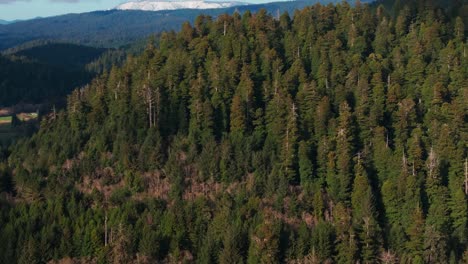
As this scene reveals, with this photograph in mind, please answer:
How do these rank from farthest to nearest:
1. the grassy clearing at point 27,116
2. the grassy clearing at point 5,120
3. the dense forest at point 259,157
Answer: the grassy clearing at point 27,116
the grassy clearing at point 5,120
the dense forest at point 259,157

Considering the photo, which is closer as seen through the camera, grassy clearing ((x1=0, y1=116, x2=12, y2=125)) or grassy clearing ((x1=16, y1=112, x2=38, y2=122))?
grassy clearing ((x1=0, y1=116, x2=12, y2=125))

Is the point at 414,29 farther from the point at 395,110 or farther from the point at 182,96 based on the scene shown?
the point at 182,96

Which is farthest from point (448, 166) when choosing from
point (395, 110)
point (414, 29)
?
point (414, 29)

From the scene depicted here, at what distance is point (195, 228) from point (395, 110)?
93.5 ft

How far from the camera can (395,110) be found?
6500 cm

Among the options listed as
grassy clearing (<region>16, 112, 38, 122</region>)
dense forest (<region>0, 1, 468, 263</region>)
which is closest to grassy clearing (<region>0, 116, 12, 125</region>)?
grassy clearing (<region>16, 112, 38, 122</region>)

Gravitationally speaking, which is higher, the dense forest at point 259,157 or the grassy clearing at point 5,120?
the dense forest at point 259,157

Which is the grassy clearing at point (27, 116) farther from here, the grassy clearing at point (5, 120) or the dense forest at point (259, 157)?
the dense forest at point (259, 157)

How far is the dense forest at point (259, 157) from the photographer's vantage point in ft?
160

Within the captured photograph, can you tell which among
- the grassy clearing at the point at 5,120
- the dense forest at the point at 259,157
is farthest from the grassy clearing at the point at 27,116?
the dense forest at the point at 259,157

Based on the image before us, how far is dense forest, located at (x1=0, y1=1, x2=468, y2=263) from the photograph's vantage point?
4866cm

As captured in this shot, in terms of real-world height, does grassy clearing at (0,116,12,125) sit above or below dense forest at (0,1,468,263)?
below

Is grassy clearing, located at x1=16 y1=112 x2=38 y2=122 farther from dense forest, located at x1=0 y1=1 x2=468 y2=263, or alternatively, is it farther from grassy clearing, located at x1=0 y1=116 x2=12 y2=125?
dense forest, located at x1=0 y1=1 x2=468 y2=263

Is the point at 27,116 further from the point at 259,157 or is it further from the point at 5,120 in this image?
the point at 259,157
